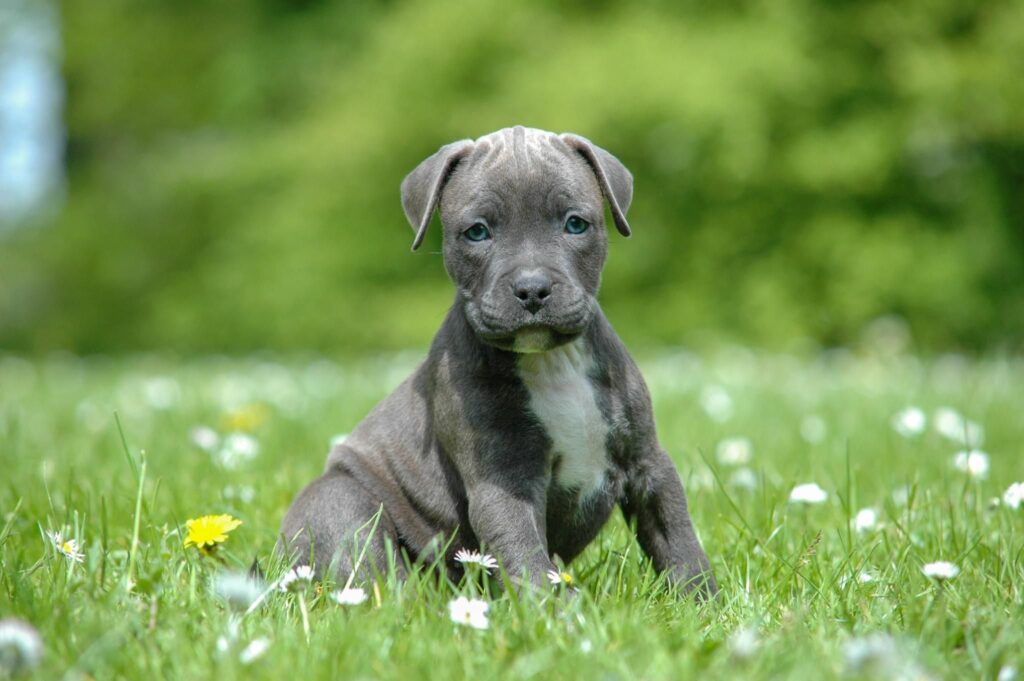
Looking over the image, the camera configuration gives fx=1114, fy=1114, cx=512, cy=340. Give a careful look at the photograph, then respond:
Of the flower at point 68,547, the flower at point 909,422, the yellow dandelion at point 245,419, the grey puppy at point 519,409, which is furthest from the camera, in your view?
the yellow dandelion at point 245,419

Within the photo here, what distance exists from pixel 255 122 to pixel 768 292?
11.1 m

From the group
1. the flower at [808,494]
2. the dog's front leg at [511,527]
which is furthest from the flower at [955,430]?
the dog's front leg at [511,527]

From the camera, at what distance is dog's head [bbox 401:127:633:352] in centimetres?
292

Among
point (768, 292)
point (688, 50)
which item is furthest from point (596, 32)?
point (768, 292)

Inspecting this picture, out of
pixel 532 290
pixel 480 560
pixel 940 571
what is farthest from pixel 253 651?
pixel 940 571

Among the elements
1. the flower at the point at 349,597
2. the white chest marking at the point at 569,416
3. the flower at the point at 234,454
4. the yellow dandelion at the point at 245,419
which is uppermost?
the white chest marking at the point at 569,416

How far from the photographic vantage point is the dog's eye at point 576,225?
10.1ft

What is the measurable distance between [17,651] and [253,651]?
0.45m

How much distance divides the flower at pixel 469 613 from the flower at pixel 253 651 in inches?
16.3

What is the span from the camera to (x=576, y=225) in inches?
122

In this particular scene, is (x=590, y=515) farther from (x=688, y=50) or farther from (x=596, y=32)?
(x=596, y=32)

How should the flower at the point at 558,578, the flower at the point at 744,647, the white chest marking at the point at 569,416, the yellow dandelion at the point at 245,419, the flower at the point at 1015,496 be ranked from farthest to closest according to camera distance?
the yellow dandelion at the point at 245,419
the flower at the point at 1015,496
the white chest marking at the point at 569,416
the flower at the point at 558,578
the flower at the point at 744,647

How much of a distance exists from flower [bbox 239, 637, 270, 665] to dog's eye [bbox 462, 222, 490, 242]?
4.10 feet

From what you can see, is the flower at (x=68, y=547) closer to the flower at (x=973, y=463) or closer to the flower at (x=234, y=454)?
the flower at (x=234, y=454)
